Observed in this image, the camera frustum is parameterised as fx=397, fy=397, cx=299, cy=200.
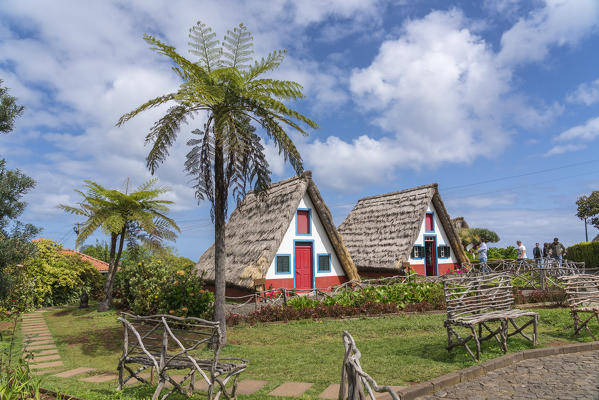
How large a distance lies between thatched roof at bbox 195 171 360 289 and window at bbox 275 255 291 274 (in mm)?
1144

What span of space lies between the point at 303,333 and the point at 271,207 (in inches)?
355

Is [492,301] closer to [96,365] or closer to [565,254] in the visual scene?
[96,365]

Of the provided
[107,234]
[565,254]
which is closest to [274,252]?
[107,234]

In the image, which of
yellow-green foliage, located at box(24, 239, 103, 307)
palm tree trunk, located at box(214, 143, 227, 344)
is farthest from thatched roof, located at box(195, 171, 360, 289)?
yellow-green foliage, located at box(24, 239, 103, 307)

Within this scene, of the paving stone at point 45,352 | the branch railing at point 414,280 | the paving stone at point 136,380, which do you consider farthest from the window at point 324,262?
the paving stone at point 136,380

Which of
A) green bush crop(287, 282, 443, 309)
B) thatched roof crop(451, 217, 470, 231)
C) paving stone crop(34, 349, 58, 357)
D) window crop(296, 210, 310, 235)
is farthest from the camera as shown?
thatched roof crop(451, 217, 470, 231)

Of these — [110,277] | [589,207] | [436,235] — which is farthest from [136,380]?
[589,207]

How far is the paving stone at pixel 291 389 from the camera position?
517cm

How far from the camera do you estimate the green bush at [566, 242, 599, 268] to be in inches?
1004

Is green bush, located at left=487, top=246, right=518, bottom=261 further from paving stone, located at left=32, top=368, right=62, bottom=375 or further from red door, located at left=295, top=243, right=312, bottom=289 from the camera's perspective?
paving stone, located at left=32, top=368, right=62, bottom=375

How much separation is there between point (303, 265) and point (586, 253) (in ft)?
68.6

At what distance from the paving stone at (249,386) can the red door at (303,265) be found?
11.0 metres

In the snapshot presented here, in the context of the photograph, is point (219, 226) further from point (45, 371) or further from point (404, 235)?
point (404, 235)

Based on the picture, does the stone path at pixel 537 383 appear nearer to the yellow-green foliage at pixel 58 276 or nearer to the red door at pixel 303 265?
the red door at pixel 303 265
